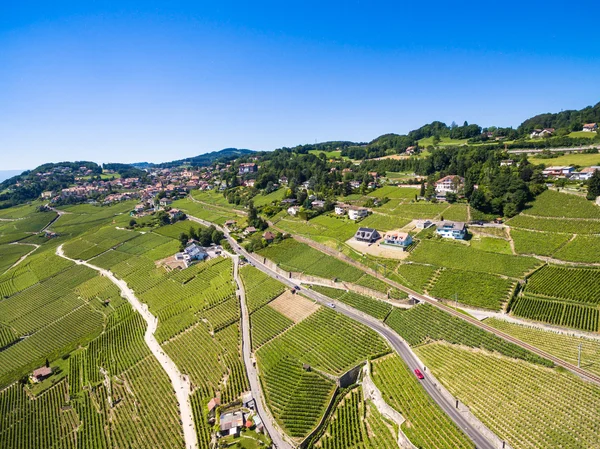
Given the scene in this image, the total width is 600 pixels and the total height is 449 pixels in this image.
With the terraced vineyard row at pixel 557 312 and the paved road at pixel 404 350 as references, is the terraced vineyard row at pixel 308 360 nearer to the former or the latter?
the paved road at pixel 404 350

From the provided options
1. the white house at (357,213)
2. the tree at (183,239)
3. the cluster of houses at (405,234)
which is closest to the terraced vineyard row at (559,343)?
the cluster of houses at (405,234)

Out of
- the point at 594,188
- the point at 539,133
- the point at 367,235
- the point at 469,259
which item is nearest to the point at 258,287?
the point at 367,235

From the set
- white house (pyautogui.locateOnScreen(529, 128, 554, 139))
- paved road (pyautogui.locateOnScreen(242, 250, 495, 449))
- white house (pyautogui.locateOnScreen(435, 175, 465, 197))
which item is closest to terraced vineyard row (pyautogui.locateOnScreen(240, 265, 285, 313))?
paved road (pyautogui.locateOnScreen(242, 250, 495, 449))

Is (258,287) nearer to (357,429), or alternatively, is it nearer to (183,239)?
(357,429)

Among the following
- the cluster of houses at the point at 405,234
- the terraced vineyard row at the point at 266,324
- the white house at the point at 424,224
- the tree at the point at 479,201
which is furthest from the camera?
the white house at the point at 424,224

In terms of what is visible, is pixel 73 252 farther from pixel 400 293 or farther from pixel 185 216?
pixel 400 293

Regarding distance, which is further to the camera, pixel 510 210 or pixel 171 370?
pixel 510 210
